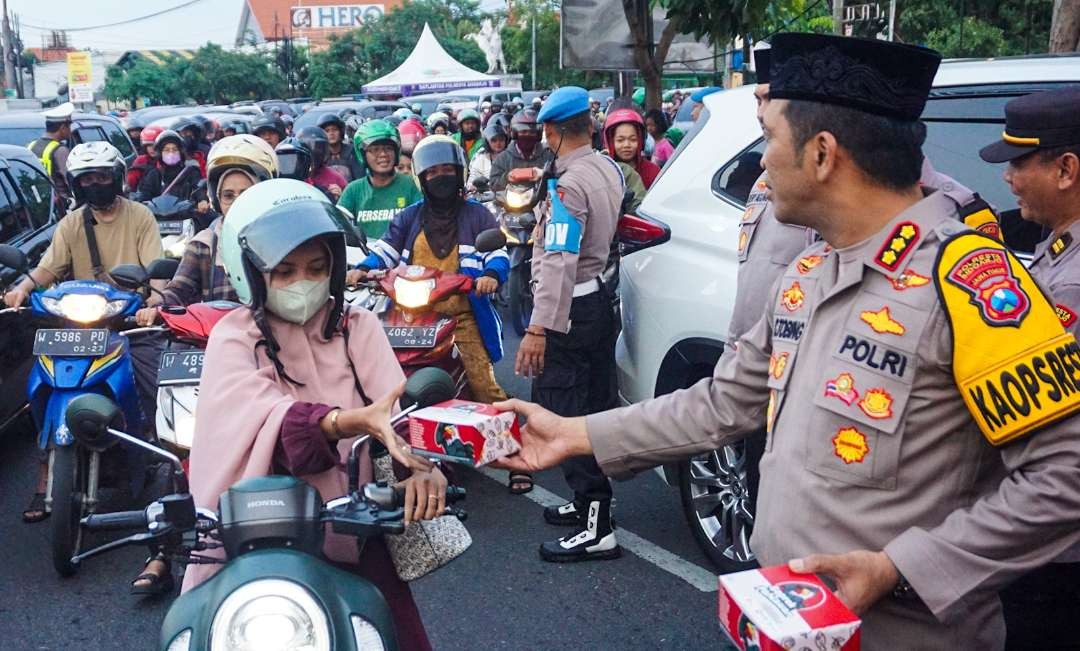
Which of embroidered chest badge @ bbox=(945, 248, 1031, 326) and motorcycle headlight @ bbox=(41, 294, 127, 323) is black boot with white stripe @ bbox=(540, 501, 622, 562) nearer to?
motorcycle headlight @ bbox=(41, 294, 127, 323)

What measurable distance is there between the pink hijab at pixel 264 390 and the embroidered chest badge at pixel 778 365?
917 mm

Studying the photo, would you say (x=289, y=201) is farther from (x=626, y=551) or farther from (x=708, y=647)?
(x=626, y=551)

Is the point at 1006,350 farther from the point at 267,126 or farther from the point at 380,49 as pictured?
the point at 380,49

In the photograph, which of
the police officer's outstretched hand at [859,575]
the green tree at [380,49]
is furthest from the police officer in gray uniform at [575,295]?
the green tree at [380,49]

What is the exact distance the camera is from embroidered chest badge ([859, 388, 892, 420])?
5.87ft

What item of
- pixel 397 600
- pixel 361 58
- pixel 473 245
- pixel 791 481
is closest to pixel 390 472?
pixel 397 600

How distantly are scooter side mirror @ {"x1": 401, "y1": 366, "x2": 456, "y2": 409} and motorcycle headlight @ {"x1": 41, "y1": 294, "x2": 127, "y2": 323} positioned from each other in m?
3.04

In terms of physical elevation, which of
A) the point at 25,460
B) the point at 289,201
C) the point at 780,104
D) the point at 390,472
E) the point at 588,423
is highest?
the point at 780,104

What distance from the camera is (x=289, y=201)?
2.45m

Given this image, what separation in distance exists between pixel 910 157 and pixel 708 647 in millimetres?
2510

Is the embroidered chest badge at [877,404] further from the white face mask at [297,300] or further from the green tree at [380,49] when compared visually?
the green tree at [380,49]

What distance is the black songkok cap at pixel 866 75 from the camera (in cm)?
187

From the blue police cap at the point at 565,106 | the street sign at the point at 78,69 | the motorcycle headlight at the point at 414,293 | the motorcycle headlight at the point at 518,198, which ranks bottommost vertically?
the motorcycle headlight at the point at 414,293

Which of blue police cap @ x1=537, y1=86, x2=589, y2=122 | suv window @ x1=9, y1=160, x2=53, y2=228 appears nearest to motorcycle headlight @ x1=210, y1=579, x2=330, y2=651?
blue police cap @ x1=537, y1=86, x2=589, y2=122
